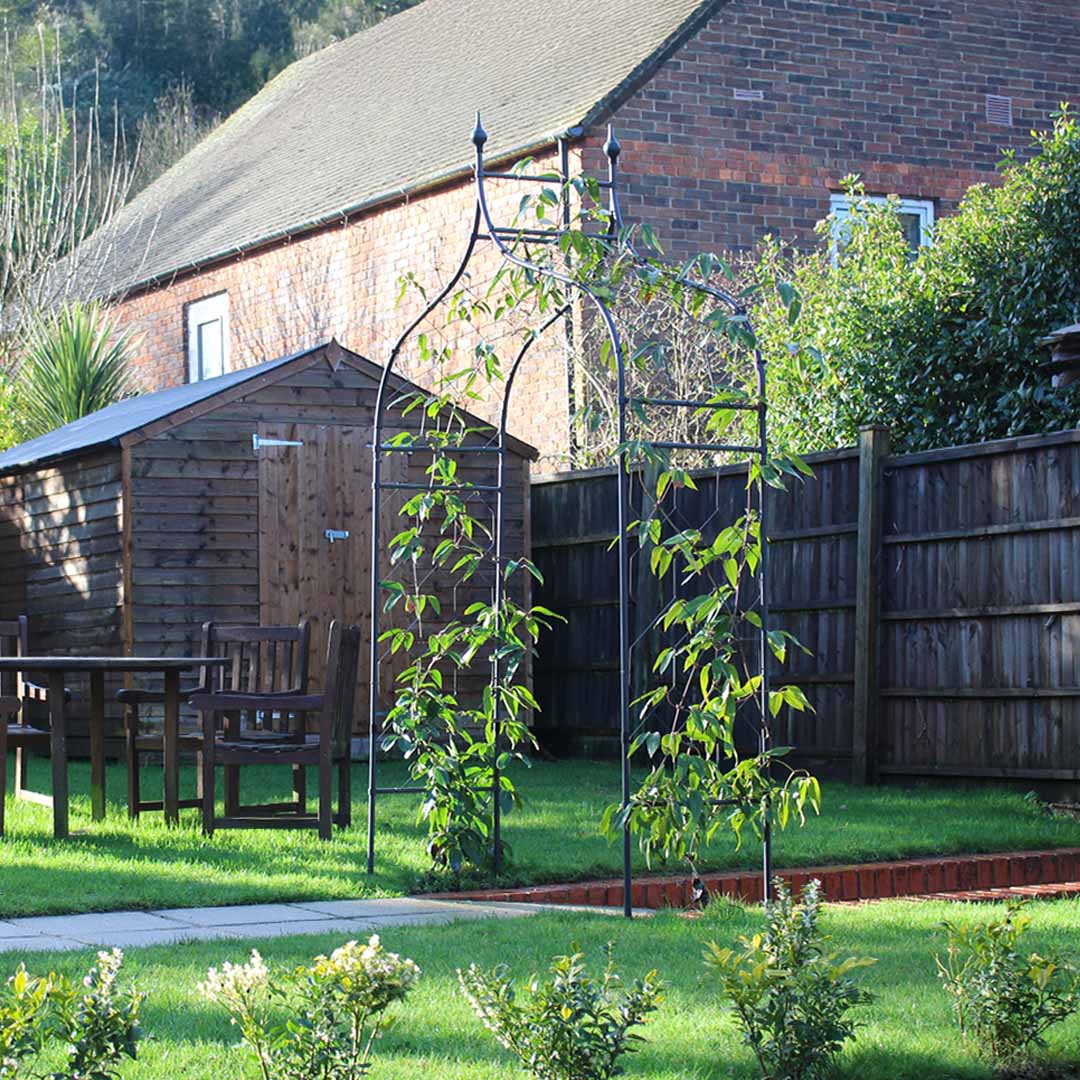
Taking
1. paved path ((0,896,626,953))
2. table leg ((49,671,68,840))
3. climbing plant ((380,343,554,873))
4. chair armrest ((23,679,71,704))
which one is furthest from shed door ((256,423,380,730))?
paved path ((0,896,626,953))

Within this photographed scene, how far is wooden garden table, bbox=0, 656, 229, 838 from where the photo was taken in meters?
8.91

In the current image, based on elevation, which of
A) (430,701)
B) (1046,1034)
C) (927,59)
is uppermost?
(927,59)

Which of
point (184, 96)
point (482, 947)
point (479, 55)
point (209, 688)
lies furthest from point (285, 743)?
point (184, 96)

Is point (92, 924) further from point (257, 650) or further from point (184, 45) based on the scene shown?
point (184, 45)

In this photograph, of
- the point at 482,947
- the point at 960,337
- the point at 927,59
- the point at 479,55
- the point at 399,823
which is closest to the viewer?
the point at 482,947

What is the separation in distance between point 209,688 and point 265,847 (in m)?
1.58

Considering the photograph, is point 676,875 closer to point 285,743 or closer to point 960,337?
point 285,743

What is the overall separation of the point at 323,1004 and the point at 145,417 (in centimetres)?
1014

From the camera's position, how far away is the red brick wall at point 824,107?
1766 centimetres

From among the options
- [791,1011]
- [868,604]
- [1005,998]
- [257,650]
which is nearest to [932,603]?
[868,604]

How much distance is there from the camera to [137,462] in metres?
13.2

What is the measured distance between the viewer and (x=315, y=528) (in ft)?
45.2

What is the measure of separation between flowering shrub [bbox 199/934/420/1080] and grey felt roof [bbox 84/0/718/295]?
44.4ft

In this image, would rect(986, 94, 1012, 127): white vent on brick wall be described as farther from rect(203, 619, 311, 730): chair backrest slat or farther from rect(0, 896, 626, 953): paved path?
rect(0, 896, 626, 953): paved path
